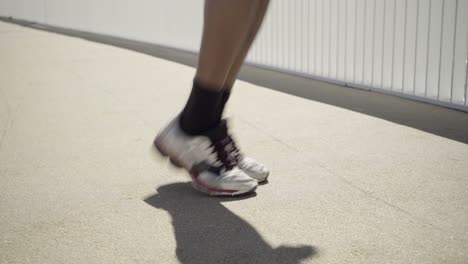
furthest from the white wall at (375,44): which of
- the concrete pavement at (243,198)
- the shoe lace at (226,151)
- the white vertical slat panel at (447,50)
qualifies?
the shoe lace at (226,151)

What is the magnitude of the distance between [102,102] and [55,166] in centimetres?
98

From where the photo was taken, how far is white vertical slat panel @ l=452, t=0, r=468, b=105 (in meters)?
2.10

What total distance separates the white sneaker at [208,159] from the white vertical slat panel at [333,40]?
1.68 meters

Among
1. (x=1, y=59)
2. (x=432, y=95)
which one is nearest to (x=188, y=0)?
(x=1, y=59)

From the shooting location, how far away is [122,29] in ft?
18.7

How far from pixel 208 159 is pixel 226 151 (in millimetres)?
51

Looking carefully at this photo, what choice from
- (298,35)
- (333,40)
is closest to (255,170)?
(333,40)

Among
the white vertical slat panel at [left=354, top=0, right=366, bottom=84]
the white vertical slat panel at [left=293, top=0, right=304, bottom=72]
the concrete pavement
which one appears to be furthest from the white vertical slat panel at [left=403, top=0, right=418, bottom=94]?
the white vertical slat panel at [left=293, top=0, right=304, bottom=72]

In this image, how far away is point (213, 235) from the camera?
1073 millimetres

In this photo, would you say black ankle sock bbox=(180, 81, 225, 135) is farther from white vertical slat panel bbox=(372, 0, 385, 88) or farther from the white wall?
white vertical slat panel bbox=(372, 0, 385, 88)

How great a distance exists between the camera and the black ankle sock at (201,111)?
4.16 feet

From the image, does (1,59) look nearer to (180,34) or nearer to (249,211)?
(180,34)

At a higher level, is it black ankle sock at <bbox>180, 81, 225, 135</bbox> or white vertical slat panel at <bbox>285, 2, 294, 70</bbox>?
black ankle sock at <bbox>180, 81, 225, 135</bbox>

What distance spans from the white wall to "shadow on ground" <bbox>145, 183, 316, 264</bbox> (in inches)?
51.0
